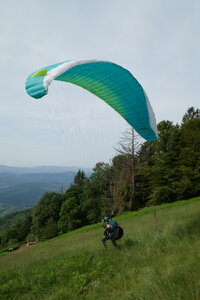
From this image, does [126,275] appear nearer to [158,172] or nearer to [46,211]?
[158,172]

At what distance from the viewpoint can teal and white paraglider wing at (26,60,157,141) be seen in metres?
6.51

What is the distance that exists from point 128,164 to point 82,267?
2393 centimetres

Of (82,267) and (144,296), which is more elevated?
(144,296)

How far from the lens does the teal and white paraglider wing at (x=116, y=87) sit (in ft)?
21.4

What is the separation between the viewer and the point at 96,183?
4441 centimetres

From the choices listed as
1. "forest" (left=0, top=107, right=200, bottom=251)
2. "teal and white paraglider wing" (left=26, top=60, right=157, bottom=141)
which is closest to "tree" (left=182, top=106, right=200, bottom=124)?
"forest" (left=0, top=107, right=200, bottom=251)

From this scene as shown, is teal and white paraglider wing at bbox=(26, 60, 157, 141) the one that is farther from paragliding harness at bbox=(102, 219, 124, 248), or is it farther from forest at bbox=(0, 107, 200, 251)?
forest at bbox=(0, 107, 200, 251)

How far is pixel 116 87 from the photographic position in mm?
7414

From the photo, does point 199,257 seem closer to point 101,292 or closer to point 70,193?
point 101,292

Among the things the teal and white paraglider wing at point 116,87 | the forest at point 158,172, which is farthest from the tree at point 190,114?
the teal and white paraglider wing at point 116,87

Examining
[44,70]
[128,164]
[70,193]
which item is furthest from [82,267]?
[70,193]

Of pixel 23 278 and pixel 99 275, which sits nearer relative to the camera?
pixel 99 275

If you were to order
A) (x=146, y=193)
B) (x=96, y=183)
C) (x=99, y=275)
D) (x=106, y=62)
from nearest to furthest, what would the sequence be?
(x=99, y=275)
(x=106, y=62)
(x=146, y=193)
(x=96, y=183)

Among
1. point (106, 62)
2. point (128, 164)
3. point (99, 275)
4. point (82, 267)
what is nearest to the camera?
point (99, 275)
